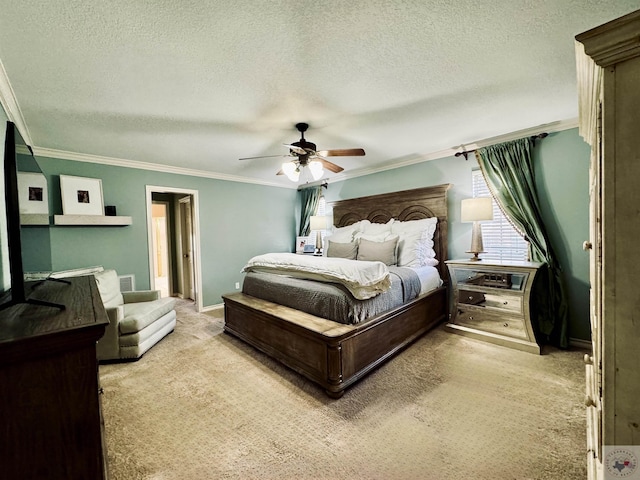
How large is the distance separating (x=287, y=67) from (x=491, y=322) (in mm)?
3386

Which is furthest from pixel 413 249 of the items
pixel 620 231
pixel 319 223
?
pixel 620 231

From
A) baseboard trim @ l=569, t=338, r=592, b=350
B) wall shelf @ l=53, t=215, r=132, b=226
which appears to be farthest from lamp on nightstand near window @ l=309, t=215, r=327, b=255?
baseboard trim @ l=569, t=338, r=592, b=350

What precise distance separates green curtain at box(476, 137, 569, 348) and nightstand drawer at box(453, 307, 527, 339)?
0.25 meters

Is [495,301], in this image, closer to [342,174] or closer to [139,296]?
[342,174]

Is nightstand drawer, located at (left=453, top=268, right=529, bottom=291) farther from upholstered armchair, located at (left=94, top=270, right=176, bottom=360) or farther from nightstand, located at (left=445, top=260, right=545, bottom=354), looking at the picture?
upholstered armchair, located at (left=94, top=270, right=176, bottom=360)

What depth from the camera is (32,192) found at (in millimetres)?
1641

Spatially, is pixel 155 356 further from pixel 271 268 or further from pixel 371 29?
pixel 371 29

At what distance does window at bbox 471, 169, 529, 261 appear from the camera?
333 cm

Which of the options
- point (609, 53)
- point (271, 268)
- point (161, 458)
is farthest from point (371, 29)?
point (161, 458)

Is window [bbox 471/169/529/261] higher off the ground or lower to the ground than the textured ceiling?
lower

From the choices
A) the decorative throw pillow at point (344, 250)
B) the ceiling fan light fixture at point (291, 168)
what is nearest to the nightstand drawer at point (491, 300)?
the decorative throw pillow at point (344, 250)

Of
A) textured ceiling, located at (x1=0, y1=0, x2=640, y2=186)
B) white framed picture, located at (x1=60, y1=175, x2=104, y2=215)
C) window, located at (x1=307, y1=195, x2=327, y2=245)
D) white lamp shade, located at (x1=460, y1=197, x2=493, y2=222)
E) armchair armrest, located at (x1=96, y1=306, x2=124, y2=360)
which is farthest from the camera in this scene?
window, located at (x1=307, y1=195, x2=327, y2=245)

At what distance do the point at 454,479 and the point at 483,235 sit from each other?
2988 millimetres

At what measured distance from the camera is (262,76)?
6.37 ft
